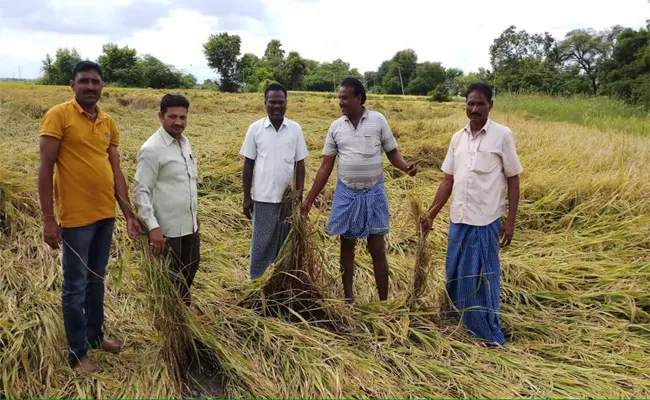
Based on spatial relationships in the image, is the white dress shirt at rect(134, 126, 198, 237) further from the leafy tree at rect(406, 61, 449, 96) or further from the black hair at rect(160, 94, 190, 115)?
the leafy tree at rect(406, 61, 449, 96)

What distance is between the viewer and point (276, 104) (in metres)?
2.57

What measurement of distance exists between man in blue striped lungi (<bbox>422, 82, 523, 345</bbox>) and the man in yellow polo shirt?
1612 millimetres

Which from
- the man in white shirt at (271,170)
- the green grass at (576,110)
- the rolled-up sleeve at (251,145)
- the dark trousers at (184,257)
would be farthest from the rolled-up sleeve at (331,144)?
the green grass at (576,110)

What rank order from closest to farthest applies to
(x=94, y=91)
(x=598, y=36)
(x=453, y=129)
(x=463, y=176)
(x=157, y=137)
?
(x=94, y=91), (x=157, y=137), (x=463, y=176), (x=453, y=129), (x=598, y=36)

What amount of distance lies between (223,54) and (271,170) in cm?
5069

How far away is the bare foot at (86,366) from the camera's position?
1992 mm

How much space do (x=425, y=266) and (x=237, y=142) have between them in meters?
4.56

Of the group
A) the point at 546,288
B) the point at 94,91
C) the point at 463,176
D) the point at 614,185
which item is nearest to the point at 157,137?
the point at 94,91

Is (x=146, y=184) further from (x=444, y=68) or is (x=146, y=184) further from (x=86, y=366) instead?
(x=444, y=68)

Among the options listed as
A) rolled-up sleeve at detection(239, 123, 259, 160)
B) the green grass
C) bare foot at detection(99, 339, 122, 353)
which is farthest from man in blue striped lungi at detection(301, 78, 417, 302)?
the green grass

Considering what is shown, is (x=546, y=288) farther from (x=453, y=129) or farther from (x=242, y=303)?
(x=453, y=129)

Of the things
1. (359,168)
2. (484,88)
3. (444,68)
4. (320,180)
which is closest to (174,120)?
(320,180)

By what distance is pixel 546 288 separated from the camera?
301cm

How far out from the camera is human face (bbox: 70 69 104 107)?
194 cm
